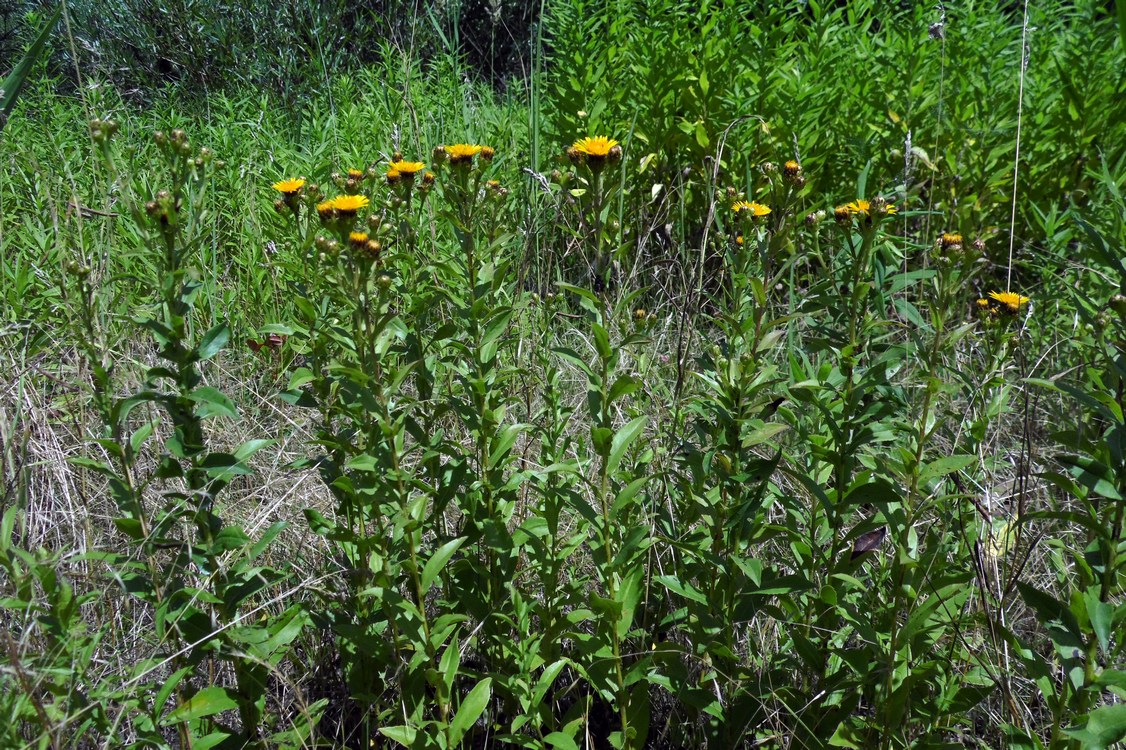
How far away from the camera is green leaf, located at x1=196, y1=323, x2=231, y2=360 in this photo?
1.47 metres

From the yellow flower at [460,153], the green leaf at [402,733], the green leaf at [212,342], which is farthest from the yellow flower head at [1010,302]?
the green leaf at [212,342]

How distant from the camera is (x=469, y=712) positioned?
1503 millimetres

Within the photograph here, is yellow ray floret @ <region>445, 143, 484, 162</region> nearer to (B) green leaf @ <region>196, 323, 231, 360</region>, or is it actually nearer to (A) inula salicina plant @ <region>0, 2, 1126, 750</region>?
(A) inula salicina plant @ <region>0, 2, 1126, 750</region>

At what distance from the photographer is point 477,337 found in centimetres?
167

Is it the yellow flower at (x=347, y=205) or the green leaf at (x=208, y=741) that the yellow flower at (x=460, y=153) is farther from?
the green leaf at (x=208, y=741)

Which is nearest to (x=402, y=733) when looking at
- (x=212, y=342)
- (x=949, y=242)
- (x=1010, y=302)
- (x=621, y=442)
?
(x=621, y=442)

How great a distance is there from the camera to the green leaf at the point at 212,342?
4.82 ft

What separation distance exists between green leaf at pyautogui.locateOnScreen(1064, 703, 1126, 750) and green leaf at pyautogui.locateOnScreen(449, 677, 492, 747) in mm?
867

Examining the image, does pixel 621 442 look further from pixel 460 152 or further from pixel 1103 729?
pixel 1103 729

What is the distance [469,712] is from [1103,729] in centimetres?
92

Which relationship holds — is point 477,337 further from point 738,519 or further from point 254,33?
point 254,33

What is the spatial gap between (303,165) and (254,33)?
100 inches

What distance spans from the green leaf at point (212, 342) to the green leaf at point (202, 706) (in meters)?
0.53

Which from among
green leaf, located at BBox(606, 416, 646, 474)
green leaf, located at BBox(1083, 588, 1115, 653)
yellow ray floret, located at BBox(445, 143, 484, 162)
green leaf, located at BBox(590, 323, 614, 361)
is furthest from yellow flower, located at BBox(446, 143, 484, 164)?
green leaf, located at BBox(1083, 588, 1115, 653)
